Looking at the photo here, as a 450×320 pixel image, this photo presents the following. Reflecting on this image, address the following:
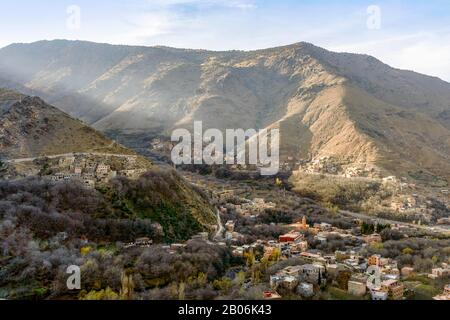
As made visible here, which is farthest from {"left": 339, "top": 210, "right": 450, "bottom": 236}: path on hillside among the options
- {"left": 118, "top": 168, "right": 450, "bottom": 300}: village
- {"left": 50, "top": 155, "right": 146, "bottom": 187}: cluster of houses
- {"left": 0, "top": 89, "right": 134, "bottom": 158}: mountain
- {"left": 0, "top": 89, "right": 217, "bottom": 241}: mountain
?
{"left": 50, "top": 155, "right": 146, "bottom": 187}: cluster of houses

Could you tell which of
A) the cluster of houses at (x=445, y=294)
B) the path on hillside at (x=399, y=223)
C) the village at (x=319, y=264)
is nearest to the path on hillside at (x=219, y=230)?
the village at (x=319, y=264)

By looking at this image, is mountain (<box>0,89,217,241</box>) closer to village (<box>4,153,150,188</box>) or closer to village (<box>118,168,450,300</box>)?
village (<box>4,153,150,188</box>)

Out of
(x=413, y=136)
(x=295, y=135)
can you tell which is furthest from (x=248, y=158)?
(x=413, y=136)

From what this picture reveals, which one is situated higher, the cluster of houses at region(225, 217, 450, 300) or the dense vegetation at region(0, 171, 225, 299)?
the dense vegetation at region(0, 171, 225, 299)

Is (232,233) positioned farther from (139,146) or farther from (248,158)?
(139,146)

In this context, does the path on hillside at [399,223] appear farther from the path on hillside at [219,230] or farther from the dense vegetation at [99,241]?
the dense vegetation at [99,241]
